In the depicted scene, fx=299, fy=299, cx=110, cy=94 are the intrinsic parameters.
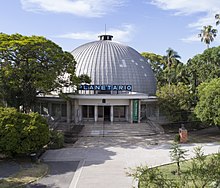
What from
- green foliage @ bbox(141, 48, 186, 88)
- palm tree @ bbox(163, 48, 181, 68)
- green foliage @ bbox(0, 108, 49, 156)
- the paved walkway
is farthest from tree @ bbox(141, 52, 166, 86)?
green foliage @ bbox(0, 108, 49, 156)

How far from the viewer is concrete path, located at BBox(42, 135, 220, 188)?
20.4 meters

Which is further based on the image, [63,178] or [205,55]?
[205,55]

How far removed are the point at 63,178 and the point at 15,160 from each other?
6452mm

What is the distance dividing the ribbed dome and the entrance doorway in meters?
4.10

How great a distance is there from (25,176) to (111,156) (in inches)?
344

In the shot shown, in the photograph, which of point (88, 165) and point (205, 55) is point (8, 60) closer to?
point (88, 165)

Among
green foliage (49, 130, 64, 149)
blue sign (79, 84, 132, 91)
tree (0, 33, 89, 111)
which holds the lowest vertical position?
green foliage (49, 130, 64, 149)

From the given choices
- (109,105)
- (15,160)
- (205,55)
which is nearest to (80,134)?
(109,105)

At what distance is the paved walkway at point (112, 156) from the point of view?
20580 millimetres

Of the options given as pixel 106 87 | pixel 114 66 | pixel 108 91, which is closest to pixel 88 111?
pixel 108 91

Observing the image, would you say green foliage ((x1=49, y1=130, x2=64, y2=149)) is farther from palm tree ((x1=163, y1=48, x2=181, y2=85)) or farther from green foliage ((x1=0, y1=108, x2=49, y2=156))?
palm tree ((x1=163, y1=48, x2=181, y2=85))

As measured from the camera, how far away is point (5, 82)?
3284 cm

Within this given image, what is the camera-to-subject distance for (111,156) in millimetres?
27422

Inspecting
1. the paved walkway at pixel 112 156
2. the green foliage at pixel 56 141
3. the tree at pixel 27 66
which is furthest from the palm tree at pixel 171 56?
the green foliage at pixel 56 141
